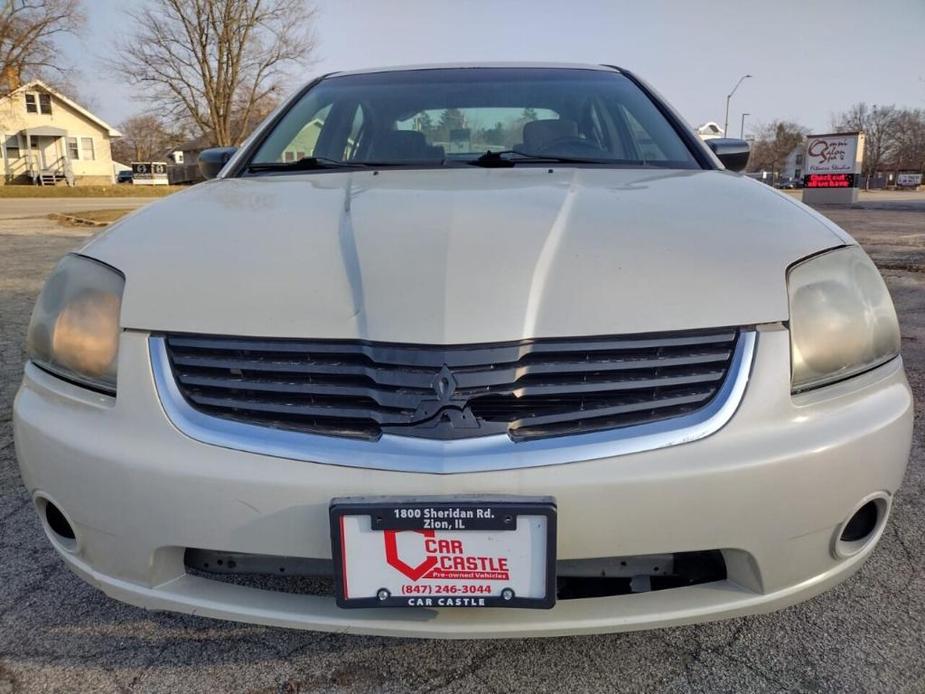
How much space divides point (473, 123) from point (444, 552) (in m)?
1.75

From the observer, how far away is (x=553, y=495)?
3.92ft

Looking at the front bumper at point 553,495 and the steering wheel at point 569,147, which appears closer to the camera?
the front bumper at point 553,495

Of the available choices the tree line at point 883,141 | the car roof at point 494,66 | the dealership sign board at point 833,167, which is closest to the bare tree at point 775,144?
the tree line at point 883,141

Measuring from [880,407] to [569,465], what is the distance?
2.22ft

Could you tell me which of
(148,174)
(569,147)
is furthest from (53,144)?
(569,147)

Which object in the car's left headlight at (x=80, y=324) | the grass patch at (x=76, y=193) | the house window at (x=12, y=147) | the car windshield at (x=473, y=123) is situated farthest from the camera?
the house window at (x=12, y=147)

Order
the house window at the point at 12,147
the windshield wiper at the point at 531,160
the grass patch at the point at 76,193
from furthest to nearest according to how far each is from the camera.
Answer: the house window at the point at 12,147, the grass patch at the point at 76,193, the windshield wiper at the point at 531,160

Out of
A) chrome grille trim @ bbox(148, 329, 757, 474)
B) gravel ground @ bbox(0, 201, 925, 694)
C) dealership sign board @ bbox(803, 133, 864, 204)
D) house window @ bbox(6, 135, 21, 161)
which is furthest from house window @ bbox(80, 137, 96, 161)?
chrome grille trim @ bbox(148, 329, 757, 474)

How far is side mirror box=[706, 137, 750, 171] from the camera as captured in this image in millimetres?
2527

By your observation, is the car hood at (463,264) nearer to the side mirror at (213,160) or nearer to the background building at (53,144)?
the side mirror at (213,160)

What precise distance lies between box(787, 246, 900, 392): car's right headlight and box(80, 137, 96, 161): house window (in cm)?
5590

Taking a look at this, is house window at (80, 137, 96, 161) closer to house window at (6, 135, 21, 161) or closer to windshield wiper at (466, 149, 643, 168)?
house window at (6, 135, 21, 161)

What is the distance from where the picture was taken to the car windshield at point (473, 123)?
2.36 meters

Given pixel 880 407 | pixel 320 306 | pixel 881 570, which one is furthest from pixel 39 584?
pixel 881 570
